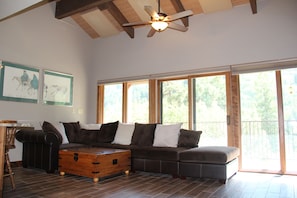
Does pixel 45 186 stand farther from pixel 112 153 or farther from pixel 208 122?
pixel 208 122

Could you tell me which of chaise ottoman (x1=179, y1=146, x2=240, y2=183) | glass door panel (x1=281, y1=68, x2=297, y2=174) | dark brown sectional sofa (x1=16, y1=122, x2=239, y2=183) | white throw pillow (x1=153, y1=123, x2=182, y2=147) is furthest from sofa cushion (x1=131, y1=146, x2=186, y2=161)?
glass door panel (x1=281, y1=68, x2=297, y2=174)

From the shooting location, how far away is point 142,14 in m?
5.57

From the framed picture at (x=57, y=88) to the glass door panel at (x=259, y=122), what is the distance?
157 inches

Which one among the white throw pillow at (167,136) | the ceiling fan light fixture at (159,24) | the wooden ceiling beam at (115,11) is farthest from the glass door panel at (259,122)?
the wooden ceiling beam at (115,11)

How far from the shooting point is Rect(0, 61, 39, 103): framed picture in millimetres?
4828

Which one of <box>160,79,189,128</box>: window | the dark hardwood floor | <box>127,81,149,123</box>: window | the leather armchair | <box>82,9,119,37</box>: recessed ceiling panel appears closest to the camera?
the dark hardwood floor

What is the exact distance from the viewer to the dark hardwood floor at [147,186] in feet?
9.96

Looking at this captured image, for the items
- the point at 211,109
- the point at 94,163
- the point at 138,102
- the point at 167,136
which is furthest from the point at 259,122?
the point at 94,163

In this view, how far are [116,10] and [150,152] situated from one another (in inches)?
129

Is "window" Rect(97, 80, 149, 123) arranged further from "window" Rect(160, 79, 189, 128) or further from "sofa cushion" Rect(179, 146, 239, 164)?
"sofa cushion" Rect(179, 146, 239, 164)

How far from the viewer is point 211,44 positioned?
5117 millimetres

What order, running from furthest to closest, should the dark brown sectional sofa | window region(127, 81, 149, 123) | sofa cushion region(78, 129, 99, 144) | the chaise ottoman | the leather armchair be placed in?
window region(127, 81, 149, 123) < sofa cushion region(78, 129, 99, 144) < the leather armchair < the dark brown sectional sofa < the chaise ottoman

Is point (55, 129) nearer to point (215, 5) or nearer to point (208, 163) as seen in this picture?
point (208, 163)

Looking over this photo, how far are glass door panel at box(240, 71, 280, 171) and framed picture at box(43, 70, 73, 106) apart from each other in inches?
157
